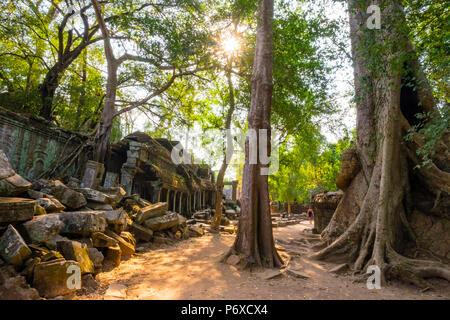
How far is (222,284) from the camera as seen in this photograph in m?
3.82

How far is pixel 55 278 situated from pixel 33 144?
6304 millimetres

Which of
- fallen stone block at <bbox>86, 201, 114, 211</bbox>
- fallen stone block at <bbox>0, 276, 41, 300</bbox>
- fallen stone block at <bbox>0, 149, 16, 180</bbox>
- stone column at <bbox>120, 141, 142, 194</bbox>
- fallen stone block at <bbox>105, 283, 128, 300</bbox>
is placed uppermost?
stone column at <bbox>120, 141, 142, 194</bbox>

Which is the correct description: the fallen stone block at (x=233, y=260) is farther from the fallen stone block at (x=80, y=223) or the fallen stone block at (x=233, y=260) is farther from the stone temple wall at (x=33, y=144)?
the stone temple wall at (x=33, y=144)

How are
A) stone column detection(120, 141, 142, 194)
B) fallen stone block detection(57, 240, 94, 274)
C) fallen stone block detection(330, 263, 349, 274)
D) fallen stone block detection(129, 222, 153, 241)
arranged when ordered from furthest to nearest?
stone column detection(120, 141, 142, 194), fallen stone block detection(129, 222, 153, 241), fallen stone block detection(330, 263, 349, 274), fallen stone block detection(57, 240, 94, 274)

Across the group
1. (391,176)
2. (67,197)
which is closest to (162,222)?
(67,197)

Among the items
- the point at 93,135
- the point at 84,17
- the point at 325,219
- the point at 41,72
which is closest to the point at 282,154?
the point at 325,219

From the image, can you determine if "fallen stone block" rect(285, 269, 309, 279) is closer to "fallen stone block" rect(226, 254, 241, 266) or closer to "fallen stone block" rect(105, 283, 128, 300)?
"fallen stone block" rect(226, 254, 241, 266)

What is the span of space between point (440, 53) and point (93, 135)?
10.8m

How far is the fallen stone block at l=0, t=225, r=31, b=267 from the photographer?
2.78 m

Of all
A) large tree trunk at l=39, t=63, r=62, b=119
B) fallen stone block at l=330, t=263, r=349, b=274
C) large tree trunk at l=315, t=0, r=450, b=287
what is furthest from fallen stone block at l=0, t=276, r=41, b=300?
large tree trunk at l=39, t=63, r=62, b=119

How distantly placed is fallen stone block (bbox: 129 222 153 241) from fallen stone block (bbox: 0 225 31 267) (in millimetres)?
3515

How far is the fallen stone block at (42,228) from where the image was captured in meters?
3.32

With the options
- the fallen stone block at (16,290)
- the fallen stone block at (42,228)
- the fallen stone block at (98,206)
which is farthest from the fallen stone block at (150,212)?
the fallen stone block at (16,290)

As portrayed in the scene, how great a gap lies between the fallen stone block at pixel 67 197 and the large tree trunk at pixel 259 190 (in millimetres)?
3496
